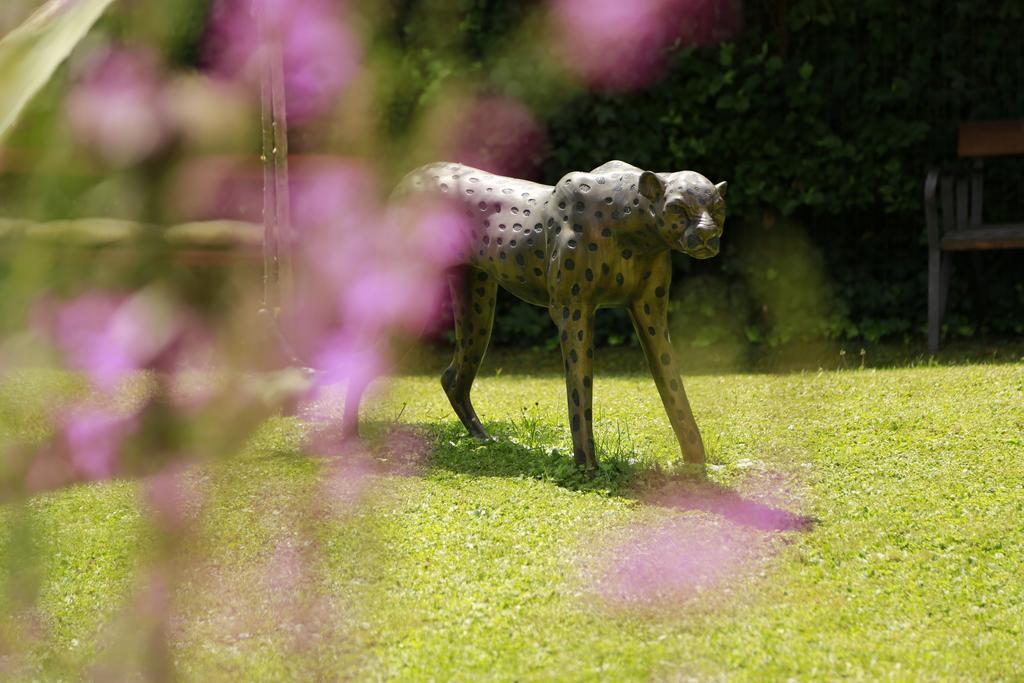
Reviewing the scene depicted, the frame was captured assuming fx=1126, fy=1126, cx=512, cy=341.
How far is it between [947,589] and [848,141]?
3.91 meters

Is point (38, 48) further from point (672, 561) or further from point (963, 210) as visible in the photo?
point (963, 210)

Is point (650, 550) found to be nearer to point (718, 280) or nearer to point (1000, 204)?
point (718, 280)

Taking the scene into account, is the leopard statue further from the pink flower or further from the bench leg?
the pink flower

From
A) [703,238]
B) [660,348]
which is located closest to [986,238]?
[660,348]

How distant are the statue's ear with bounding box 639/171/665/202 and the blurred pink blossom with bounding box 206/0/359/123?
117 inches

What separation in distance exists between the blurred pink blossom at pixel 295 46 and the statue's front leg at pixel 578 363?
324 centimetres

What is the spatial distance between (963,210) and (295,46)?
643 centimetres

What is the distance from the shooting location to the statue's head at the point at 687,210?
3.29m

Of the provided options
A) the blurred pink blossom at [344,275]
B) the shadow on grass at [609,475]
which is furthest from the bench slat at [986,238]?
the blurred pink blossom at [344,275]

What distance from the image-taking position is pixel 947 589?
9.85 feet

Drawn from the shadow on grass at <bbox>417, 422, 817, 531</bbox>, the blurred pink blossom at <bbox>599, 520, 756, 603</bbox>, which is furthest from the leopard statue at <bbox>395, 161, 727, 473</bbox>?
the blurred pink blossom at <bbox>599, 520, 756, 603</bbox>

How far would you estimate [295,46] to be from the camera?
1.51 ft

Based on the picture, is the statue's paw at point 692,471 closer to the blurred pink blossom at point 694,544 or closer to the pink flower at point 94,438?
the blurred pink blossom at point 694,544

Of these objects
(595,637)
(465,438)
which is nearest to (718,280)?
(465,438)
